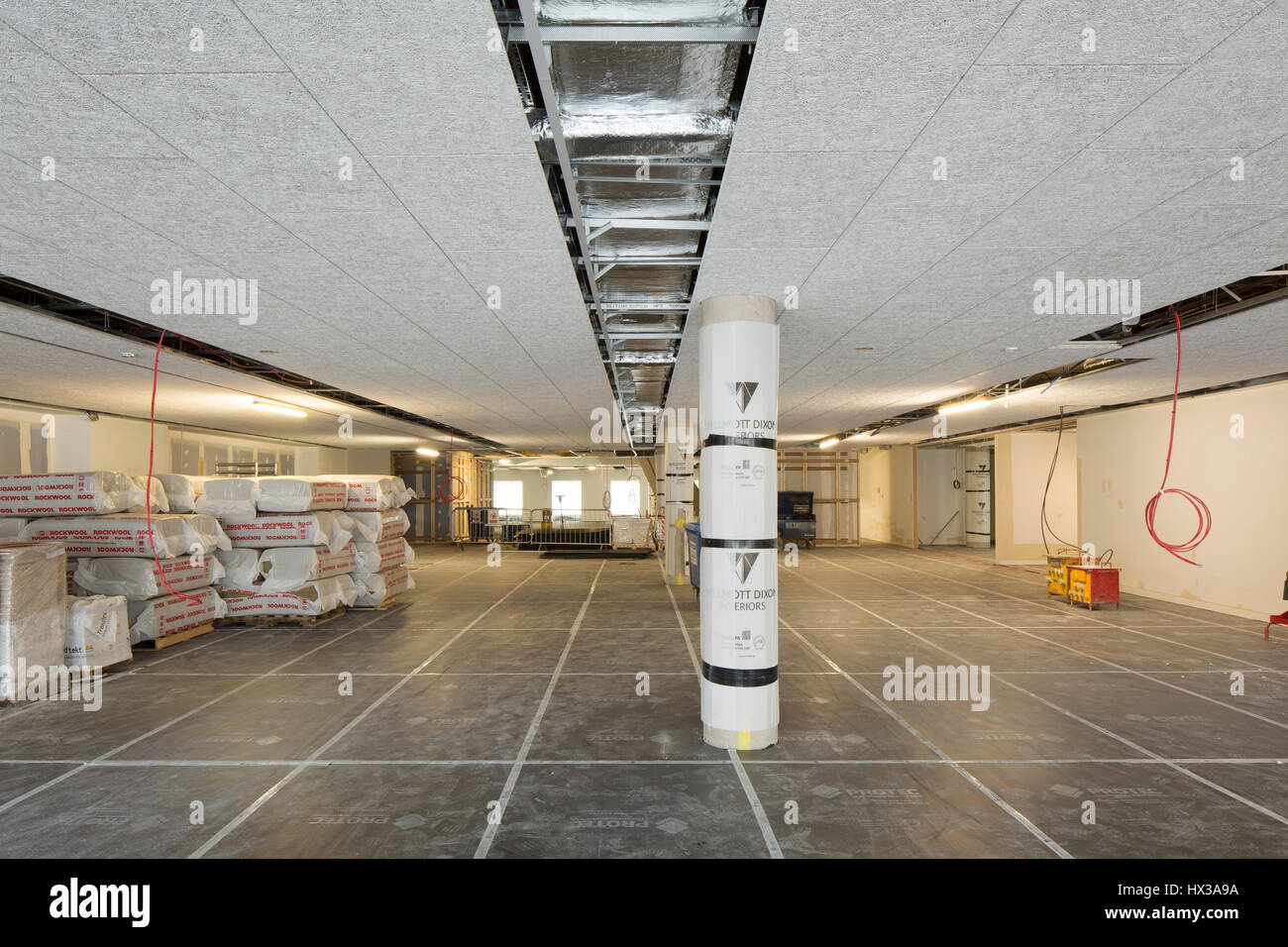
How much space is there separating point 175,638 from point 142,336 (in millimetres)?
3370

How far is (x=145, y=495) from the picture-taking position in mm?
7297

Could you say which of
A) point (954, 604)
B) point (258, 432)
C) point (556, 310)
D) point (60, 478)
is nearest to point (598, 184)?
point (556, 310)

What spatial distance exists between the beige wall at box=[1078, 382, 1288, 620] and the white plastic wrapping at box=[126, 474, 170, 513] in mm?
13286

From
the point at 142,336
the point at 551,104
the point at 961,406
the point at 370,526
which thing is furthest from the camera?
the point at 961,406

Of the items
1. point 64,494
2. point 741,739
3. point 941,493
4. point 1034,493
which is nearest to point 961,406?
point 1034,493

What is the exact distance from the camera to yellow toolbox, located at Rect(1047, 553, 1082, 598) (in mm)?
10088

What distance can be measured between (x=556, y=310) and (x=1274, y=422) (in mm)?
9029

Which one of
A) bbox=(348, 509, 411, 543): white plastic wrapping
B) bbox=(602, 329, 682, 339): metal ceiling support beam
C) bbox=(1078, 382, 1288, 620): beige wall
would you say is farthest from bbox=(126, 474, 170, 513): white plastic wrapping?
bbox=(1078, 382, 1288, 620): beige wall

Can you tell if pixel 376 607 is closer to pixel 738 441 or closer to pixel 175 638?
pixel 175 638

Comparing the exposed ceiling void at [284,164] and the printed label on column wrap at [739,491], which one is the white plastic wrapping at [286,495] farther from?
the printed label on column wrap at [739,491]

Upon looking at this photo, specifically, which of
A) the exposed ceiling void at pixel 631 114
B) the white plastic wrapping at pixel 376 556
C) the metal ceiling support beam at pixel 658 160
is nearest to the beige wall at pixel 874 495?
the white plastic wrapping at pixel 376 556

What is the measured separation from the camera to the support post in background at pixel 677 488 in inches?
483

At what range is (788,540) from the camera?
20781 mm
